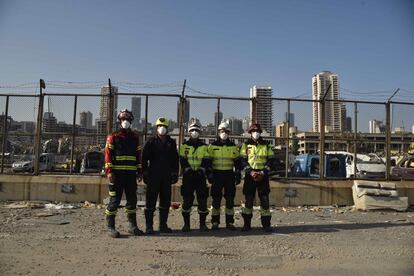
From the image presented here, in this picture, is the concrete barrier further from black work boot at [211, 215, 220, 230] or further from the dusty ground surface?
black work boot at [211, 215, 220, 230]

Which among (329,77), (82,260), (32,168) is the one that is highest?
(329,77)

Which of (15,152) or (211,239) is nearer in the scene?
(211,239)

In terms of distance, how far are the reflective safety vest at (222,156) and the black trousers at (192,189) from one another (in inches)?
16.5

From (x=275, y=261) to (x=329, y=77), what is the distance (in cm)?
909

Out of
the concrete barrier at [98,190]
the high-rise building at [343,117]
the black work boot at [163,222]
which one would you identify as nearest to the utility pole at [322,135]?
the concrete barrier at [98,190]

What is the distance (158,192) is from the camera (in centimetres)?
880

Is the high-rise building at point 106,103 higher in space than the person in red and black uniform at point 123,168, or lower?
higher

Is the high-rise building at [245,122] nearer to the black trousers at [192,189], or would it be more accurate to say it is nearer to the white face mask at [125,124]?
the black trousers at [192,189]

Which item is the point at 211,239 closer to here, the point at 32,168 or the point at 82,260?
the point at 82,260

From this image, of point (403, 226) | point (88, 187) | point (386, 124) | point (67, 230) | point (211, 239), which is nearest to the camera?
point (211, 239)

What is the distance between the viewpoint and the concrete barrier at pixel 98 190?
12617 mm

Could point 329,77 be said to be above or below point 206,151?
above

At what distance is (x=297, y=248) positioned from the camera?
24.2ft

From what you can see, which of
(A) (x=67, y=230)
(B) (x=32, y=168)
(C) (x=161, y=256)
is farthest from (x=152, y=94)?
(C) (x=161, y=256)
